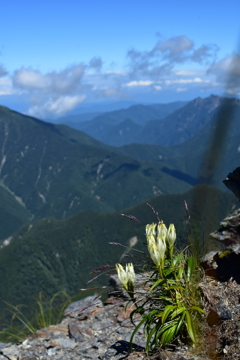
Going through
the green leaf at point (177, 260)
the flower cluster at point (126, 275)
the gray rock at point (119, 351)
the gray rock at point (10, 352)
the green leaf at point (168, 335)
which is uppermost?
the green leaf at point (177, 260)

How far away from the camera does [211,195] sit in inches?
109

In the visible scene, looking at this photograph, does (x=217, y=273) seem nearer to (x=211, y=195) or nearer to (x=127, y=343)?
(x=127, y=343)

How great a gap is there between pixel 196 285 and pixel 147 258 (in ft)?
2.97

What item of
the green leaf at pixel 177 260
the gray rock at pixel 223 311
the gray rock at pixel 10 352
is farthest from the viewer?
the gray rock at pixel 10 352

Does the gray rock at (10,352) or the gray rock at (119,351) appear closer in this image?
the gray rock at (119,351)

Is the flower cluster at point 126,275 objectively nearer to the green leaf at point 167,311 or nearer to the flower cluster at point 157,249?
the flower cluster at point 157,249

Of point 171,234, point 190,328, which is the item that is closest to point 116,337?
point 190,328

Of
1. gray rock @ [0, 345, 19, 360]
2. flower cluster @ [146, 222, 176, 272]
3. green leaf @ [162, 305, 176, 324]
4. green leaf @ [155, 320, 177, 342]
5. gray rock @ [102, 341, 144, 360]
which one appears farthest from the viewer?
gray rock @ [0, 345, 19, 360]

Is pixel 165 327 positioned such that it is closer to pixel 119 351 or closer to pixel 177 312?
pixel 177 312

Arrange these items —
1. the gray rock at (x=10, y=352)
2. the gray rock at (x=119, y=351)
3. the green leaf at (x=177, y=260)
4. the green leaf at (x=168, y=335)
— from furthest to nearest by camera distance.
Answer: the gray rock at (x=10, y=352) < the gray rock at (x=119, y=351) < the green leaf at (x=177, y=260) < the green leaf at (x=168, y=335)

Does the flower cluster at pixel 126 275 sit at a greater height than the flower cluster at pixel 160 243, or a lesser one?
lesser

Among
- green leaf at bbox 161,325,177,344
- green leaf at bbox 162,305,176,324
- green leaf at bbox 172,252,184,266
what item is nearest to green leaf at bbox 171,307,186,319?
green leaf at bbox 162,305,176,324

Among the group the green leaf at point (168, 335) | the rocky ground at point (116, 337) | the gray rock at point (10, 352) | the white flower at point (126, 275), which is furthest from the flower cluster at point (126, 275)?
the gray rock at point (10, 352)

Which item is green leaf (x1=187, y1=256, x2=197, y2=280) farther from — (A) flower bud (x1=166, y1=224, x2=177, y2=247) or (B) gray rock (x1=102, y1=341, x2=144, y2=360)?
(B) gray rock (x1=102, y1=341, x2=144, y2=360)
